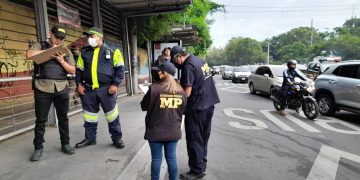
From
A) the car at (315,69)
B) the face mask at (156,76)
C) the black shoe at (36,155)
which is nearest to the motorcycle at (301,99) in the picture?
the face mask at (156,76)

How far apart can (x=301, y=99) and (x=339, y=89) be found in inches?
40.8

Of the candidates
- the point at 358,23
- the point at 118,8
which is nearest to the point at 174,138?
the point at 118,8

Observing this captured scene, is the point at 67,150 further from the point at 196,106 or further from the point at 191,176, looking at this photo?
the point at 196,106

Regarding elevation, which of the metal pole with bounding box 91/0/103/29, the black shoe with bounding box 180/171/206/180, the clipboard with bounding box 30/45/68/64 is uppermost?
the metal pole with bounding box 91/0/103/29

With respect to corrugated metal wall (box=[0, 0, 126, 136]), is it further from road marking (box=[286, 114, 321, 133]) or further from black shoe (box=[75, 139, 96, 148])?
road marking (box=[286, 114, 321, 133])

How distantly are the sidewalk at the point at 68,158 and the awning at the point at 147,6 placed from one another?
233 inches

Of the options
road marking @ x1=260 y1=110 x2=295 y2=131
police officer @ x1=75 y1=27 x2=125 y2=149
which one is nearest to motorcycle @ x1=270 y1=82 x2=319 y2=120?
road marking @ x1=260 y1=110 x2=295 y2=131

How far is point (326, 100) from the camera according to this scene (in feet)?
32.2

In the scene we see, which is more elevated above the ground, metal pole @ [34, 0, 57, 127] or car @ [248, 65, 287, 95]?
metal pole @ [34, 0, 57, 127]

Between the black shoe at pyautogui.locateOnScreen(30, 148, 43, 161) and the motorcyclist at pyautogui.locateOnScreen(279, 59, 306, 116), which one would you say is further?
the motorcyclist at pyautogui.locateOnScreen(279, 59, 306, 116)

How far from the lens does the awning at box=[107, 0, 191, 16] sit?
11.3 m

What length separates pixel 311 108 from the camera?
907cm

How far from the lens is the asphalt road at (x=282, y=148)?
4.77 metres

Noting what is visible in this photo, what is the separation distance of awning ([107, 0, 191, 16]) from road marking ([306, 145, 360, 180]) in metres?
7.30
